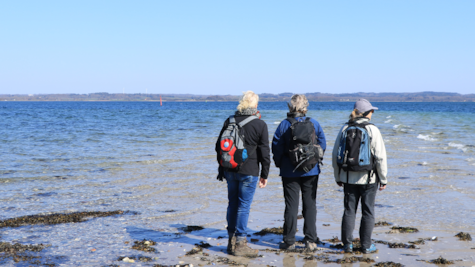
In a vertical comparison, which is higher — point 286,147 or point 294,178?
point 286,147

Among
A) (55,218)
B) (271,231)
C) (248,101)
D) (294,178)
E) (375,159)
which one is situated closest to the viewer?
(375,159)

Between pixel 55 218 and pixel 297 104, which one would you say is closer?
pixel 297 104

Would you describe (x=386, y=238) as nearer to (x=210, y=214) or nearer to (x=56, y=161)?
(x=210, y=214)

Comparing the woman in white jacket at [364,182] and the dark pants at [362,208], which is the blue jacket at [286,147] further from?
the dark pants at [362,208]

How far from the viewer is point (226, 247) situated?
5.63 metres

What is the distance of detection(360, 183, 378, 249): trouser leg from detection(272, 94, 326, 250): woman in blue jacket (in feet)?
1.98

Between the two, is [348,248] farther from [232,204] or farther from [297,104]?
[297,104]

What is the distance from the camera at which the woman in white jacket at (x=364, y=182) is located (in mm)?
5023

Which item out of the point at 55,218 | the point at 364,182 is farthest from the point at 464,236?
the point at 55,218

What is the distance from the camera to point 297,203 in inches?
210

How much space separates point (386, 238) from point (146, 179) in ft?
22.1

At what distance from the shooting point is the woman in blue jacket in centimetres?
521

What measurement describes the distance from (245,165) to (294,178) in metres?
0.68

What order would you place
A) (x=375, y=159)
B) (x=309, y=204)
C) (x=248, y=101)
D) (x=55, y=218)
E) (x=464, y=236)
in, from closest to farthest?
1. (x=375, y=159)
2. (x=248, y=101)
3. (x=309, y=204)
4. (x=464, y=236)
5. (x=55, y=218)
